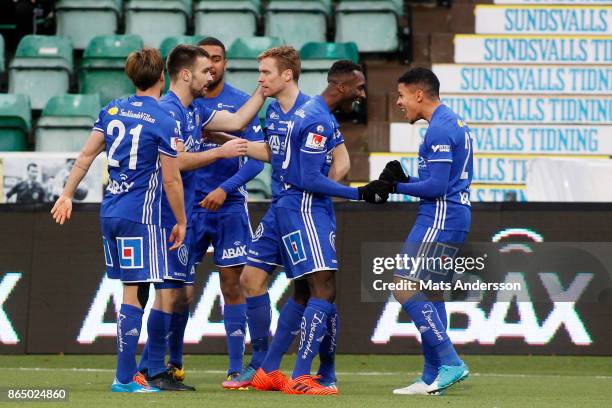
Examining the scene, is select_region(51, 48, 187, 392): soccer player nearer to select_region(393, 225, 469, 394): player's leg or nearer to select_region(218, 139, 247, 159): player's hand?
select_region(218, 139, 247, 159): player's hand

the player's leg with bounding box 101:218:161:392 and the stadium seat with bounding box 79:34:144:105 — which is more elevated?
the stadium seat with bounding box 79:34:144:105

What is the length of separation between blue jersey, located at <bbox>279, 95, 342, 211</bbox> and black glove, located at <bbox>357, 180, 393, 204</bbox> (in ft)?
1.02

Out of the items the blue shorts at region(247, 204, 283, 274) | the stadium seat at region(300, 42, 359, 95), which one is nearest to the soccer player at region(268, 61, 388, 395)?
the blue shorts at region(247, 204, 283, 274)

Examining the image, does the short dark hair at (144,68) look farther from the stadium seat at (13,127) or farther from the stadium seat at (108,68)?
the stadium seat at (108,68)

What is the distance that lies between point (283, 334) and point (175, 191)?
1.18 metres

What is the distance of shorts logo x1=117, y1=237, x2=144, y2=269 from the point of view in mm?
7742

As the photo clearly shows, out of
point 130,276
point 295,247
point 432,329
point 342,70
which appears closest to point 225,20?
point 342,70

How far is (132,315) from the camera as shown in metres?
7.77

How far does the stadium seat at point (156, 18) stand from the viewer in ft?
50.6

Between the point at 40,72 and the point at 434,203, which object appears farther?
the point at 40,72

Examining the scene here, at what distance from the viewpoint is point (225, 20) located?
15430 millimetres

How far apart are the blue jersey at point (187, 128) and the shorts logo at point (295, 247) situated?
2.54ft

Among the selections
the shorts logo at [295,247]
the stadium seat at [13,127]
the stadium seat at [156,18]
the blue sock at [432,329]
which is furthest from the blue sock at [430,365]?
the stadium seat at [156,18]

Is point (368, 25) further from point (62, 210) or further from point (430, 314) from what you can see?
point (62, 210)
